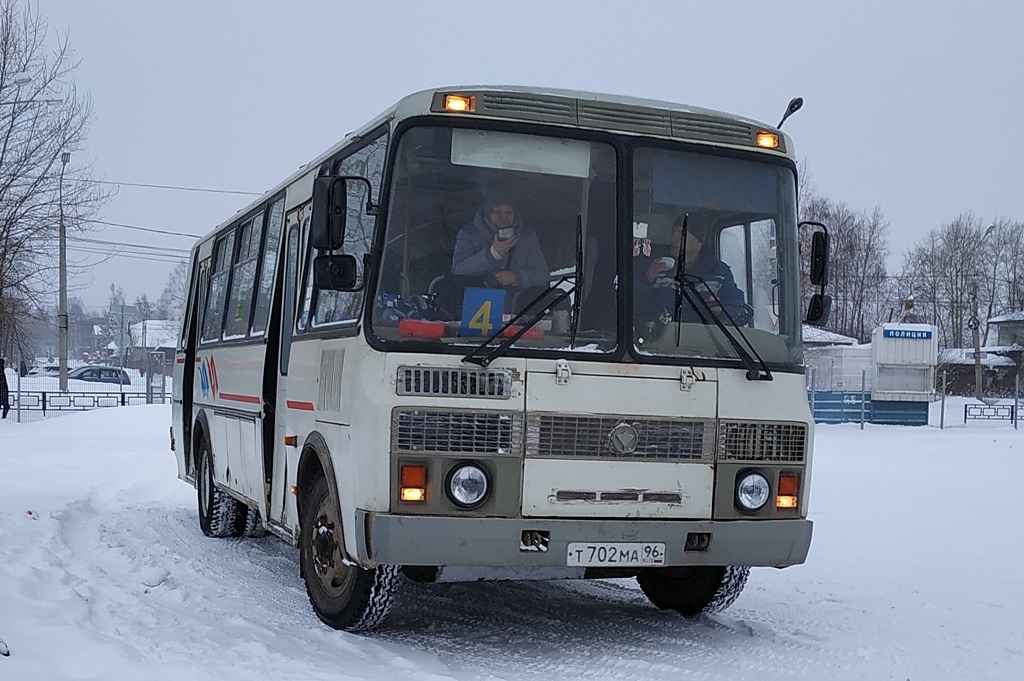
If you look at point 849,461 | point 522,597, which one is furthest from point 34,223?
point 522,597

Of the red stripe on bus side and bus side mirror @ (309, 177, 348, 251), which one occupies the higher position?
bus side mirror @ (309, 177, 348, 251)

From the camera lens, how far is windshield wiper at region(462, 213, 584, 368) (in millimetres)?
6359

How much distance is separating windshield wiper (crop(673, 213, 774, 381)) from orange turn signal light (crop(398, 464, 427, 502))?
1572 millimetres

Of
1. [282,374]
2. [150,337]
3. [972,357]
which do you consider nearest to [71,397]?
[282,374]

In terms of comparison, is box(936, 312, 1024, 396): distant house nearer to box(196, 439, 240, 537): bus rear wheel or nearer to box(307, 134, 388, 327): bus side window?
box(196, 439, 240, 537): bus rear wheel

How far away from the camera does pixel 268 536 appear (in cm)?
1198

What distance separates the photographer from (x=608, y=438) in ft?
21.5

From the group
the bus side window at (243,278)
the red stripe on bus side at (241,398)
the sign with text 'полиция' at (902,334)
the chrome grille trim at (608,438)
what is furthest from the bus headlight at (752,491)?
the sign with text 'полиция' at (902,334)

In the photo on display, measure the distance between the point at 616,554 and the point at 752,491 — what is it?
2.84ft

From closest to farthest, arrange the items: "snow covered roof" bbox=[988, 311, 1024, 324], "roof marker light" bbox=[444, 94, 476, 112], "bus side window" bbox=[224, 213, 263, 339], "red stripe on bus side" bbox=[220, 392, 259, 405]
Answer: "roof marker light" bbox=[444, 94, 476, 112] < "red stripe on bus side" bbox=[220, 392, 259, 405] < "bus side window" bbox=[224, 213, 263, 339] < "snow covered roof" bbox=[988, 311, 1024, 324]

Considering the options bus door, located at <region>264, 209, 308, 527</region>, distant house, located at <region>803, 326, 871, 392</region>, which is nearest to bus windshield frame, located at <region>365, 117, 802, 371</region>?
bus door, located at <region>264, 209, 308, 527</region>

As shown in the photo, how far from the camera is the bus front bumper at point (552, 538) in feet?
20.6

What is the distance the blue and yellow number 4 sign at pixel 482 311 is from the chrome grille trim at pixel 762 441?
1381 millimetres

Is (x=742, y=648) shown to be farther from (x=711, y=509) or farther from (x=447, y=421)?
(x=447, y=421)
